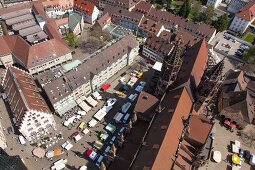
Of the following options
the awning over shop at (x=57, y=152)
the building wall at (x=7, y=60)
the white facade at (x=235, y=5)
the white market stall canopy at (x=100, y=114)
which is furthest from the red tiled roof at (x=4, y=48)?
the white facade at (x=235, y=5)

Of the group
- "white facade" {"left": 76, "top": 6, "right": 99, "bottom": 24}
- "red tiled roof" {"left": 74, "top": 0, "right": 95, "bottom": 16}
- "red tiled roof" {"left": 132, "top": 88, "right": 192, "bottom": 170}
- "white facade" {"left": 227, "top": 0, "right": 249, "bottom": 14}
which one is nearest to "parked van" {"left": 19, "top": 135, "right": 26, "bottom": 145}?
"red tiled roof" {"left": 132, "top": 88, "right": 192, "bottom": 170}

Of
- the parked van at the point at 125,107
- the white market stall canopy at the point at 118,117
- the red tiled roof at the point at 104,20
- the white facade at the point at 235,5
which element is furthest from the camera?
the white facade at the point at 235,5

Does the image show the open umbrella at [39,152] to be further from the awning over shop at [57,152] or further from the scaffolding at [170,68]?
the scaffolding at [170,68]

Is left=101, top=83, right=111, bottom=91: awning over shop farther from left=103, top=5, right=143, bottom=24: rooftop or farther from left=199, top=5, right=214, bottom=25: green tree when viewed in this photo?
left=199, top=5, right=214, bottom=25: green tree

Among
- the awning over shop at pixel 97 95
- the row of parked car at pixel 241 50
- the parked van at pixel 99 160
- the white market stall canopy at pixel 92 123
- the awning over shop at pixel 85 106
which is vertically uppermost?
the row of parked car at pixel 241 50

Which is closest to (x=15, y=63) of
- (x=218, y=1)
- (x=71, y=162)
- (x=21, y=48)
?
(x=21, y=48)
